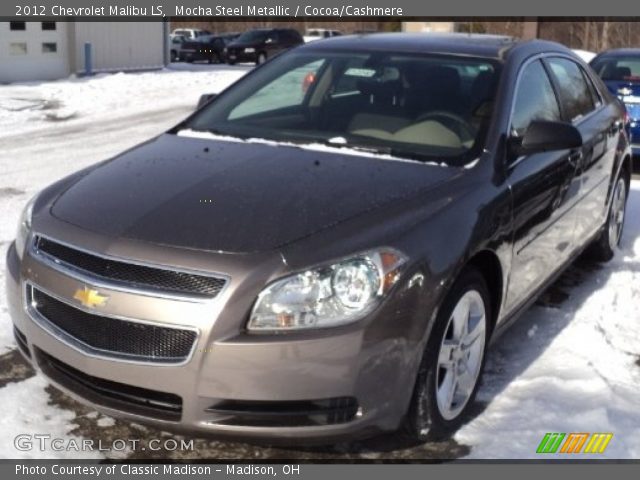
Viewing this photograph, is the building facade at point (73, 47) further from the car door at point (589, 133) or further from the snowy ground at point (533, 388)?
the car door at point (589, 133)

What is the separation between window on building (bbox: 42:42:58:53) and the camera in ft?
64.2

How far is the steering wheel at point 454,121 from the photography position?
155 inches

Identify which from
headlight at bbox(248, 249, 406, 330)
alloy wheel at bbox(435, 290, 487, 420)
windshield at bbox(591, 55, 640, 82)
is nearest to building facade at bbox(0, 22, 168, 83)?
windshield at bbox(591, 55, 640, 82)

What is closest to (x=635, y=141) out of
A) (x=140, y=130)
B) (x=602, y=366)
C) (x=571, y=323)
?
(x=571, y=323)

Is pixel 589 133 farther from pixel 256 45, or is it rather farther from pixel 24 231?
pixel 256 45

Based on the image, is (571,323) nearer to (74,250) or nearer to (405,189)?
(405,189)

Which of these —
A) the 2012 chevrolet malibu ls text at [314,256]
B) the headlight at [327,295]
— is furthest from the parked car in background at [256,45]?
the headlight at [327,295]

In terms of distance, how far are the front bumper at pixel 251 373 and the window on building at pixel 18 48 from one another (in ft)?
56.3

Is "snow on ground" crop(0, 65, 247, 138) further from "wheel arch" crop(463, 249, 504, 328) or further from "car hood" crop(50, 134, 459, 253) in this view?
"wheel arch" crop(463, 249, 504, 328)

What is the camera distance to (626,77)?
32.6 ft

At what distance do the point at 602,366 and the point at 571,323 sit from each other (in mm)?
620

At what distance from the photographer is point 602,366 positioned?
421 cm

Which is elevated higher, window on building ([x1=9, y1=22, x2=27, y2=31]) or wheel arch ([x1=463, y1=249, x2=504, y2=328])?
window on building ([x1=9, y1=22, x2=27, y2=31])

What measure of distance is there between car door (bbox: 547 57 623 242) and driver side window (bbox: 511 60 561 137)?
0.57 ft
